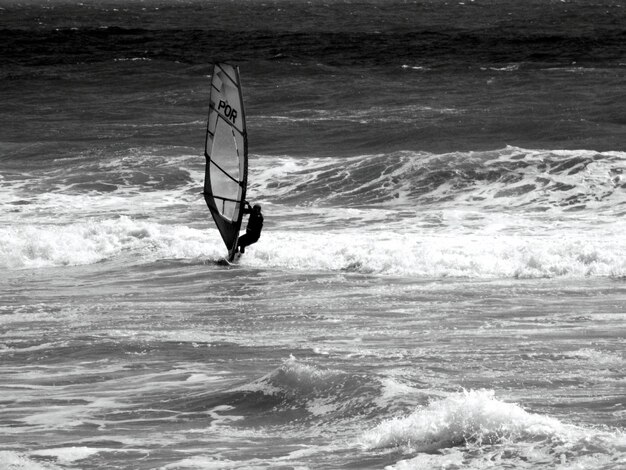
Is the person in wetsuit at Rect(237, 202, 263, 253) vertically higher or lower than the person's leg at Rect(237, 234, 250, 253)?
higher

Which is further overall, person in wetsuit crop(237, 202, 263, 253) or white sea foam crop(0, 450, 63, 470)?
person in wetsuit crop(237, 202, 263, 253)

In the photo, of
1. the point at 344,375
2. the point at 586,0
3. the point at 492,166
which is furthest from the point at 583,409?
the point at 586,0

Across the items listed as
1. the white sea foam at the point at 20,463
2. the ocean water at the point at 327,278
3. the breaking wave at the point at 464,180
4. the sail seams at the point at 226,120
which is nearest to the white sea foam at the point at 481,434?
the ocean water at the point at 327,278

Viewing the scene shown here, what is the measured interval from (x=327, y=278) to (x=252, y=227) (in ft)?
4.20

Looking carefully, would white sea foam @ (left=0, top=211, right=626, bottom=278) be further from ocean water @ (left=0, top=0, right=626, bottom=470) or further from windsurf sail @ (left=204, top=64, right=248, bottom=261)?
windsurf sail @ (left=204, top=64, right=248, bottom=261)

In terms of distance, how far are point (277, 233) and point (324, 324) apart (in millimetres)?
5705

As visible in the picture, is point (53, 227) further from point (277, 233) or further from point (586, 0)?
point (586, 0)

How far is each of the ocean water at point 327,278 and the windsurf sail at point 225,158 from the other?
0.78m

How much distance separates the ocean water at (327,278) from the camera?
8.98 meters

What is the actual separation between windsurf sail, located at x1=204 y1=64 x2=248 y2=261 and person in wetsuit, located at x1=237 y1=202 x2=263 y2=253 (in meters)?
0.13

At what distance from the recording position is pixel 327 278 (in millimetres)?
15938

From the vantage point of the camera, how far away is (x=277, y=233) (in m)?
18.5

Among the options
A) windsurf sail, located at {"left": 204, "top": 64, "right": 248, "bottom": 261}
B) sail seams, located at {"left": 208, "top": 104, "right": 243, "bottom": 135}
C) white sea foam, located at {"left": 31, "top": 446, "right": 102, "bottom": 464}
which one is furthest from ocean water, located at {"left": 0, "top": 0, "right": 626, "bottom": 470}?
sail seams, located at {"left": 208, "top": 104, "right": 243, "bottom": 135}

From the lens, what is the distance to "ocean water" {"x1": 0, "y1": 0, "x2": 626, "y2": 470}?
29.5 feet
